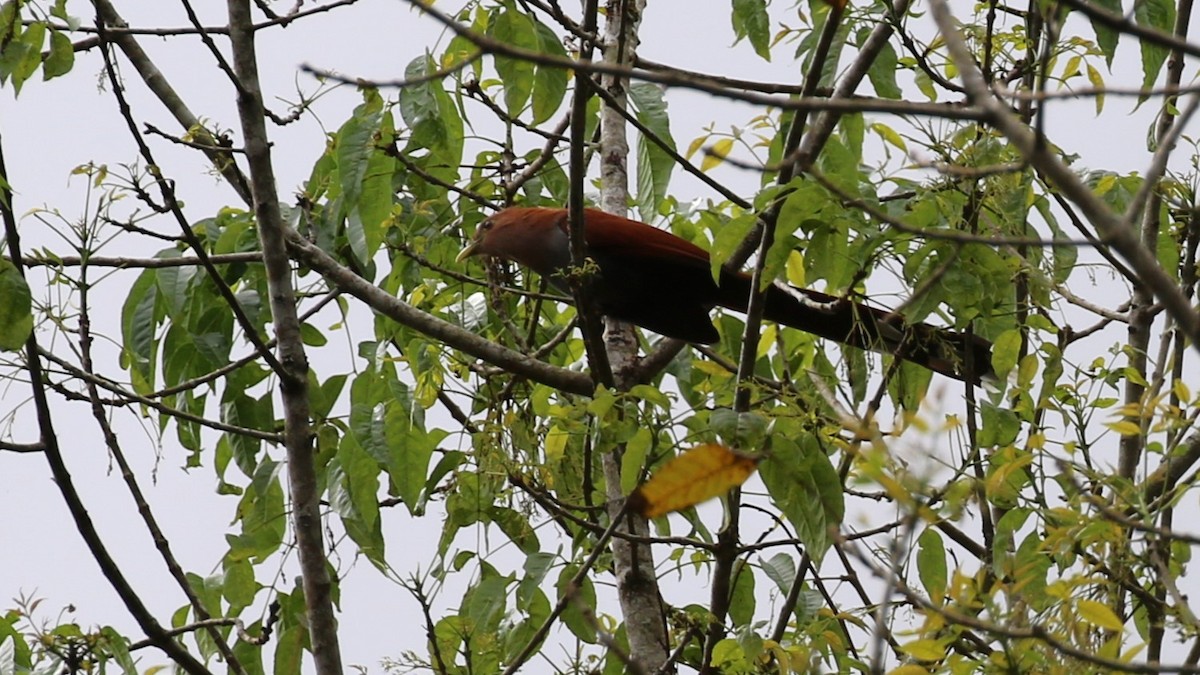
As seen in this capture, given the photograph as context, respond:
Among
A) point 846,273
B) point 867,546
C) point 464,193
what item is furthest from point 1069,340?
point 464,193

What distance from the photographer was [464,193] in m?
3.47

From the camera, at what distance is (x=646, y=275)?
394 cm

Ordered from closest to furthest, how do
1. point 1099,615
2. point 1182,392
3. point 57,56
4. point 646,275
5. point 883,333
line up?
point 1099,615
point 1182,392
point 57,56
point 883,333
point 646,275

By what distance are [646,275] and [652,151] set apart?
2.67 feet

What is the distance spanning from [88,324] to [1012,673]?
84.2 inches

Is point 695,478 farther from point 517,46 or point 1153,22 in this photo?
point 1153,22

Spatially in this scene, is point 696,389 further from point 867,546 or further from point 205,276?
point 205,276

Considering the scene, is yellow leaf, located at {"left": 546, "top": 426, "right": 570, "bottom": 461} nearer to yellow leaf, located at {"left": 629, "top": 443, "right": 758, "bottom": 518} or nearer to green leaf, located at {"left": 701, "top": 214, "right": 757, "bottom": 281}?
green leaf, located at {"left": 701, "top": 214, "right": 757, "bottom": 281}

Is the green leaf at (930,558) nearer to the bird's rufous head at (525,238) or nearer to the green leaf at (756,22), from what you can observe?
the green leaf at (756,22)

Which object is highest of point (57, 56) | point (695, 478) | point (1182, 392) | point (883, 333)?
point (57, 56)

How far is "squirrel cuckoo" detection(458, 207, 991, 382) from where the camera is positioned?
11.9 feet

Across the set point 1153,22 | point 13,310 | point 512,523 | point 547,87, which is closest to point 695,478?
point 13,310

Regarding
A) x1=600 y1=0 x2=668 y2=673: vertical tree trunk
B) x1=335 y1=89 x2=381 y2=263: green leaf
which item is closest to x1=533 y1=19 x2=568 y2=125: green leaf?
x1=600 y1=0 x2=668 y2=673: vertical tree trunk

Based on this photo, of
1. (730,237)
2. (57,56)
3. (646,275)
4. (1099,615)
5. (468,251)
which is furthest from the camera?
(646,275)
